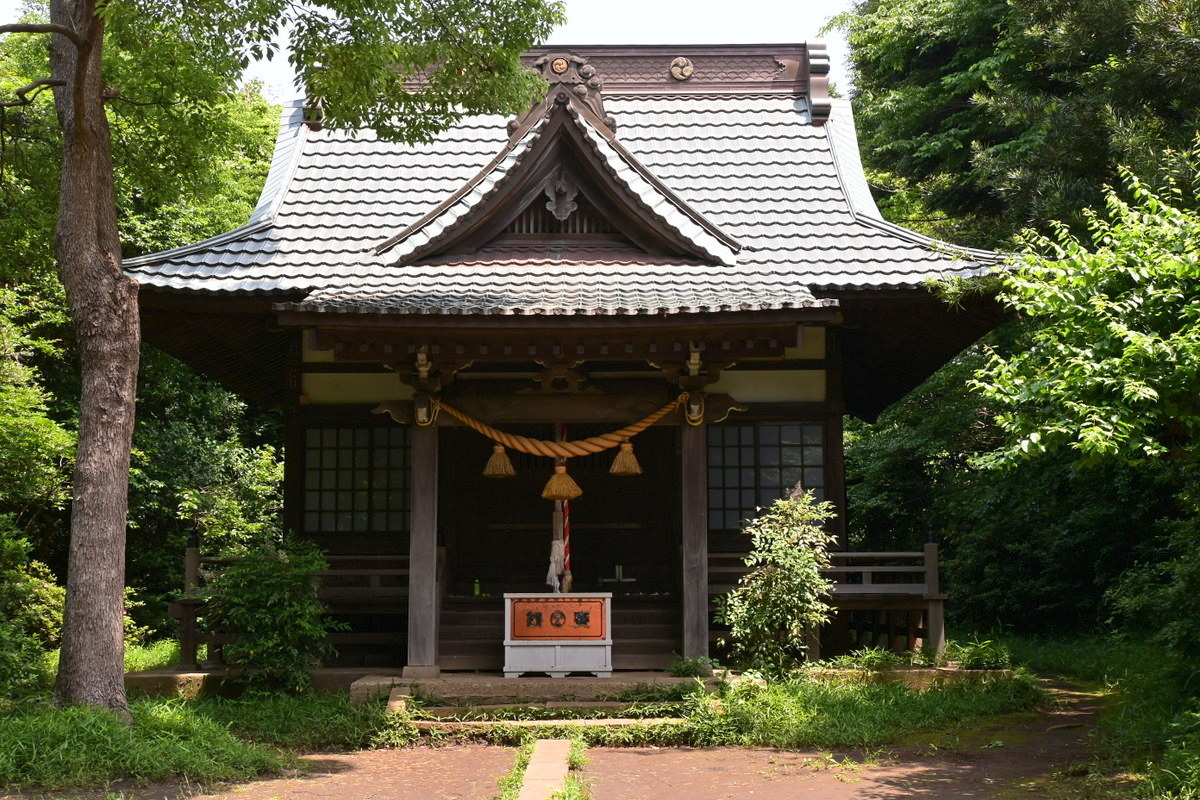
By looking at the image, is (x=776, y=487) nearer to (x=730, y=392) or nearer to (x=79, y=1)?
(x=730, y=392)

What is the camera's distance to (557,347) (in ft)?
35.5

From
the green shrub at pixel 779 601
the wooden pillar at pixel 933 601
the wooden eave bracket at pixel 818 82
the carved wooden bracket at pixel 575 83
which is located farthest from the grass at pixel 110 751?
the wooden eave bracket at pixel 818 82

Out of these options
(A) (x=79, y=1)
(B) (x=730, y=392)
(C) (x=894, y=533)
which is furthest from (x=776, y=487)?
(C) (x=894, y=533)

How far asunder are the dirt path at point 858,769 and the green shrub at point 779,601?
5.42ft

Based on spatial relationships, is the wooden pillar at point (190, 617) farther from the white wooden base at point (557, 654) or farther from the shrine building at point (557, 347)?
the white wooden base at point (557, 654)

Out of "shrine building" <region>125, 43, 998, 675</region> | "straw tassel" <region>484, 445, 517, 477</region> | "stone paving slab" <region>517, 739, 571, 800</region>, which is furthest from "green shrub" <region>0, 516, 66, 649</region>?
"stone paving slab" <region>517, 739, 571, 800</region>

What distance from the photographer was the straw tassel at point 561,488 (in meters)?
11.5

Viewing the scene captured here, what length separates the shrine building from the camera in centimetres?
1095

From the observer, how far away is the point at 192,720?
8.97m

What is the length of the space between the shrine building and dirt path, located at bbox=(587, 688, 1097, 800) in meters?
2.01

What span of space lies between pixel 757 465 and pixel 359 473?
447 centimetres

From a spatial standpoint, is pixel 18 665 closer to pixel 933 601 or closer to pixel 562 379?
pixel 562 379

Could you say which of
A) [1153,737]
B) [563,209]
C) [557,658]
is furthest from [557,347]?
[1153,737]

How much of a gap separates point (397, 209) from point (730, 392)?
15.5 feet
